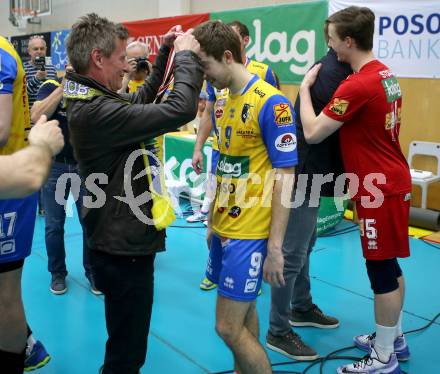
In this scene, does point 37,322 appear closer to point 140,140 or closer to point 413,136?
point 140,140

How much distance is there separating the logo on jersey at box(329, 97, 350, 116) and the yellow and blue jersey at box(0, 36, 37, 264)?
1403 mm

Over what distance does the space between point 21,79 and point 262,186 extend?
1.11 metres

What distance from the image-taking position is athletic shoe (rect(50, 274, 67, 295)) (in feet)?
11.7

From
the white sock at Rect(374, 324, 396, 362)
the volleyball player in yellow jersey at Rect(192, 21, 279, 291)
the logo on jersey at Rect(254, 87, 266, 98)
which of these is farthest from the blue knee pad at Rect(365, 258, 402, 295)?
the volleyball player in yellow jersey at Rect(192, 21, 279, 291)

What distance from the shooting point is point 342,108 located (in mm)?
2281

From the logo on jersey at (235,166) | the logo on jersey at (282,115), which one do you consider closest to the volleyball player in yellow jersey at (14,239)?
the logo on jersey at (235,166)

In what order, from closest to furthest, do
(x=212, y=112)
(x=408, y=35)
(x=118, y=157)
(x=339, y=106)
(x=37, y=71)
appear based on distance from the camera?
(x=118, y=157) < (x=339, y=106) < (x=212, y=112) < (x=37, y=71) < (x=408, y=35)

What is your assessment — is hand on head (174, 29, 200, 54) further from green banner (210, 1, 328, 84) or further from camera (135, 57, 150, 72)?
green banner (210, 1, 328, 84)

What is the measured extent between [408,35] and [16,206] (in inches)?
179

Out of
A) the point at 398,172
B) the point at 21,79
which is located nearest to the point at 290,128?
the point at 398,172

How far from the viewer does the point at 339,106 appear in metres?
2.29

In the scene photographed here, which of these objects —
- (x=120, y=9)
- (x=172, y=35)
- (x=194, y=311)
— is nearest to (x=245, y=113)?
(x=172, y=35)

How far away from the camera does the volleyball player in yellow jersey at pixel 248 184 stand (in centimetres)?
189

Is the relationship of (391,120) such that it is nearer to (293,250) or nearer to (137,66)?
(293,250)
